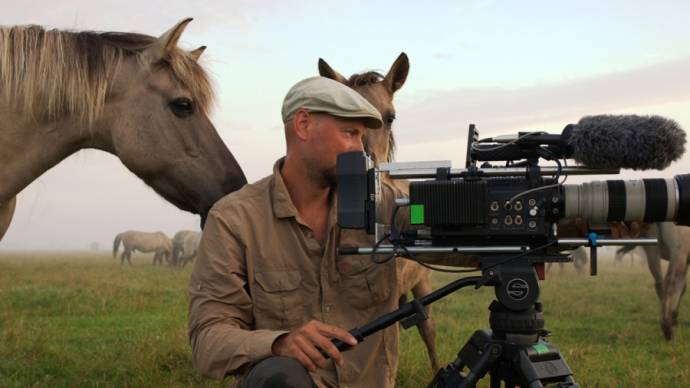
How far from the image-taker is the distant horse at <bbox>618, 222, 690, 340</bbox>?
29.2 feet

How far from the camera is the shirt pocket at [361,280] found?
2592 mm

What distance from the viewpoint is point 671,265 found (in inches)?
377

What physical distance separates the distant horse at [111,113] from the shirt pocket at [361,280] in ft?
Result: 4.77

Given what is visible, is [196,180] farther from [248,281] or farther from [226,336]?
[226,336]

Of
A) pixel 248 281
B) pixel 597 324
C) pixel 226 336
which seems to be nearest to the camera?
pixel 226 336

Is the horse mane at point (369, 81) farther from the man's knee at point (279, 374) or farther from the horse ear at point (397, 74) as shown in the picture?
the man's knee at point (279, 374)

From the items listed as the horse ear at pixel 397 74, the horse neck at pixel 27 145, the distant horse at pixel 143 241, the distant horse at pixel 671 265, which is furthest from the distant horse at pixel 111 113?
the distant horse at pixel 143 241

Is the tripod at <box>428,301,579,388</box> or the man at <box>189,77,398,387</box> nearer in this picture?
the tripod at <box>428,301,579,388</box>

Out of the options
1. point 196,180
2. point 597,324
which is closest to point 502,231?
point 196,180

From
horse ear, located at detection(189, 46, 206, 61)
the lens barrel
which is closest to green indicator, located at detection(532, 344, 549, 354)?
the lens barrel

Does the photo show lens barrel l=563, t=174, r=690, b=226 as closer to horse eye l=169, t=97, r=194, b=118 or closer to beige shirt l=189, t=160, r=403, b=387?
beige shirt l=189, t=160, r=403, b=387

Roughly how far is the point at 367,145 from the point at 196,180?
131 cm

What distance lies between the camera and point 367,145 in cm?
463

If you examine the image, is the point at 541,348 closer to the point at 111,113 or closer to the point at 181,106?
the point at 181,106
